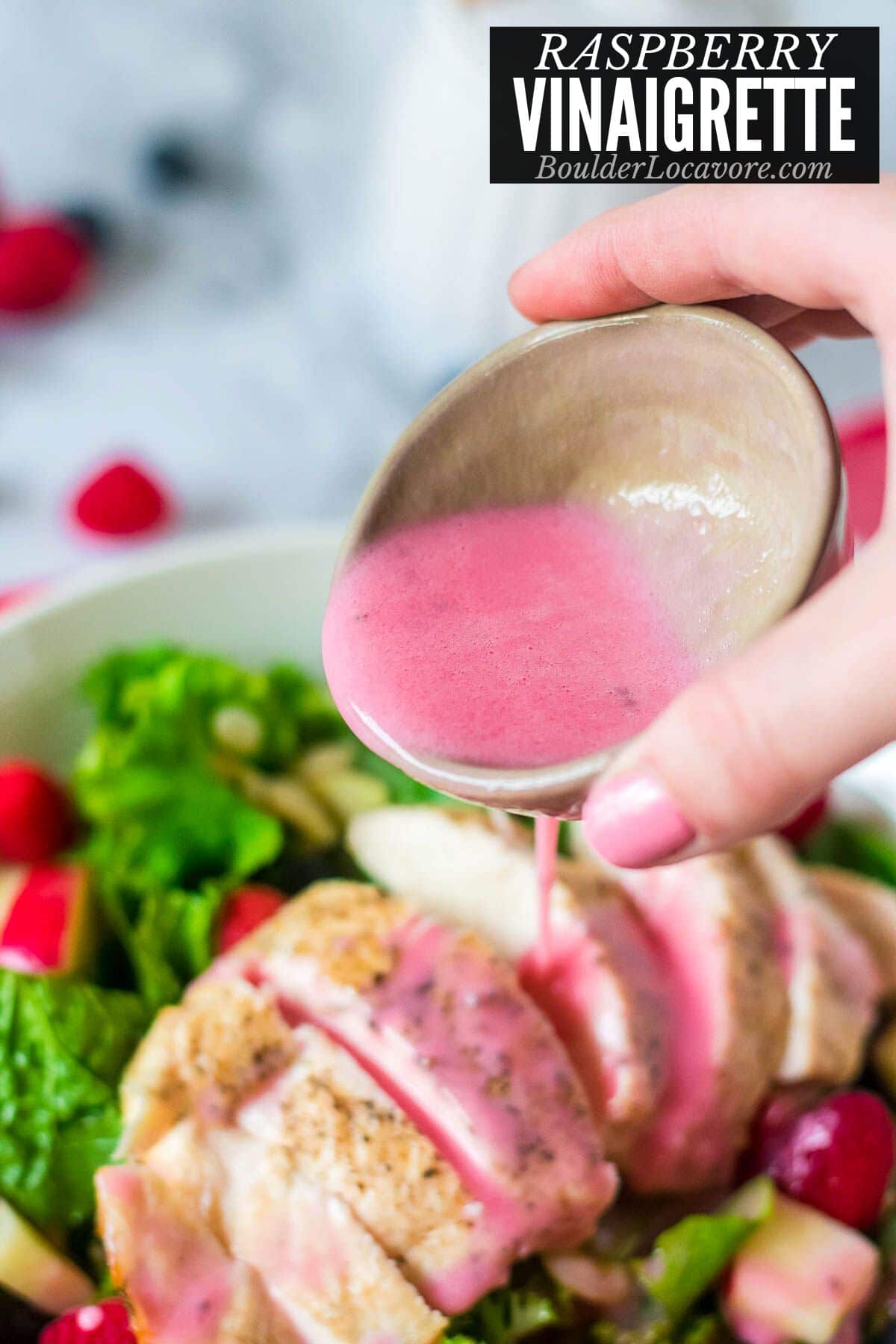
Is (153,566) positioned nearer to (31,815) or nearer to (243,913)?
(31,815)

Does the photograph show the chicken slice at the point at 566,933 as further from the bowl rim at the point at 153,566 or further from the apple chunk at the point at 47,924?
the bowl rim at the point at 153,566

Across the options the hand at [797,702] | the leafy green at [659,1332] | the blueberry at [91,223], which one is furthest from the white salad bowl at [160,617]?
the blueberry at [91,223]

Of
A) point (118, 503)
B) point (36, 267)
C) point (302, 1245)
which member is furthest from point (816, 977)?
point (36, 267)

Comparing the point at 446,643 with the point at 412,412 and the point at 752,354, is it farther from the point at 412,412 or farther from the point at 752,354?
the point at 412,412

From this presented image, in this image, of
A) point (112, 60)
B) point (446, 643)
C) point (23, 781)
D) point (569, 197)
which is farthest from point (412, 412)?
point (446, 643)

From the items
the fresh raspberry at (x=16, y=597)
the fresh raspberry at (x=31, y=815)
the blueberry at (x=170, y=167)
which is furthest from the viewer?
the blueberry at (x=170, y=167)
